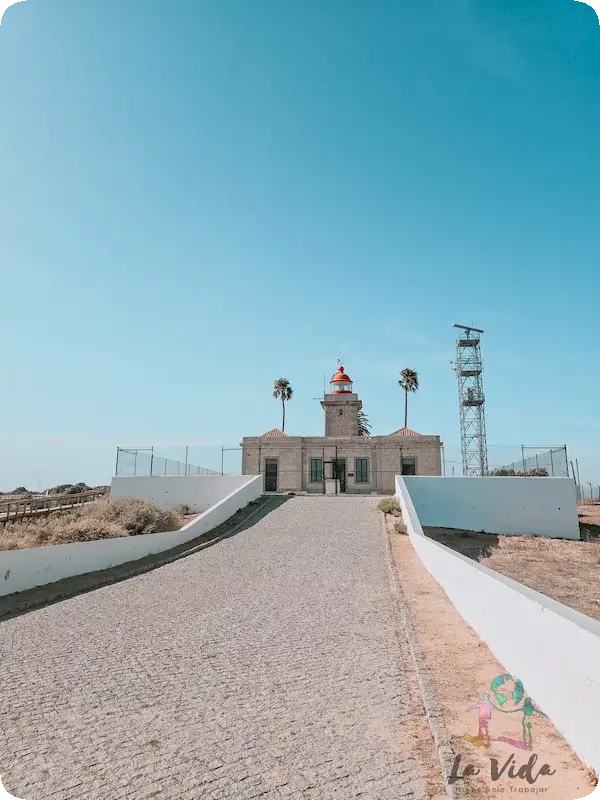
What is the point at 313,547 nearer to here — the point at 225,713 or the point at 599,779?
the point at 225,713

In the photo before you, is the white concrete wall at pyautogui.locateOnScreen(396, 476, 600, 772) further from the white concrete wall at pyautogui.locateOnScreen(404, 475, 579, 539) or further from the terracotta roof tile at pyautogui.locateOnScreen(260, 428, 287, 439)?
the terracotta roof tile at pyautogui.locateOnScreen(260, 428, 287, 439)

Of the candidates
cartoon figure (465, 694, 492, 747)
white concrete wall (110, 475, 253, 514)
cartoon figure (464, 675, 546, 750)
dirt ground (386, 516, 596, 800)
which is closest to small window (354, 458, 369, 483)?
white concrete wall (110, 475, 253, 514)

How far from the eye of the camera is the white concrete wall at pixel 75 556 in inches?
420

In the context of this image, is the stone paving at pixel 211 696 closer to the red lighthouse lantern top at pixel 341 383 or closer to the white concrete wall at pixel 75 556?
the white concrete wall at pixel 75 556

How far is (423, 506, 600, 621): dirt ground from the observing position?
12570mm

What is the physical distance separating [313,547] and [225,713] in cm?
1029

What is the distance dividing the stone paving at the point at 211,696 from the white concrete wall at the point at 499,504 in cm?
1335

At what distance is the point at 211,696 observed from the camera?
5355 mm

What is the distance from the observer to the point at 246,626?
7945 mm

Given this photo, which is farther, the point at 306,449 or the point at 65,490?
the point at 65,490

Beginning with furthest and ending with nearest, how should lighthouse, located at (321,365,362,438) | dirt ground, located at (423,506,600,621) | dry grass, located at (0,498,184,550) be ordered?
lighthouse, located at (321,365,362,438) < dry grass, located at (0,498,184,550) < dirt ground, located at (423,506,600,621)

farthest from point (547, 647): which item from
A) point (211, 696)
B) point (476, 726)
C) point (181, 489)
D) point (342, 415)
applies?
point (342, 415)

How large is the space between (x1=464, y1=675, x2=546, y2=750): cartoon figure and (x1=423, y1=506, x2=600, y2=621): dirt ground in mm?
5881

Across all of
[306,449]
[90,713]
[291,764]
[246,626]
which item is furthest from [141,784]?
[306,449]
